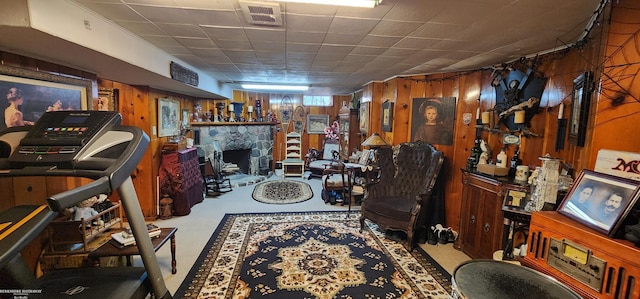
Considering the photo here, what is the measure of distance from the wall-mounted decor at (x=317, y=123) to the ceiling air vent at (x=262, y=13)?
5701 millimetres

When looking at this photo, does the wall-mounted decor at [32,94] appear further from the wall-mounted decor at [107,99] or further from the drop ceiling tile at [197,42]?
the wall-mounted decor at [107,99]

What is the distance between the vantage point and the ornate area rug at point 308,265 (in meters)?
2.39

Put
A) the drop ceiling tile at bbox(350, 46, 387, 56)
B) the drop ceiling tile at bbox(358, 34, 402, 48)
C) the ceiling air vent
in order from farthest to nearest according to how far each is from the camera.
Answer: the drop ceiling tile at bbox(350, 46, 387, 56) → the drop ceiling tile at bbox(358, 34, 402, 48) → the ceiling air vent

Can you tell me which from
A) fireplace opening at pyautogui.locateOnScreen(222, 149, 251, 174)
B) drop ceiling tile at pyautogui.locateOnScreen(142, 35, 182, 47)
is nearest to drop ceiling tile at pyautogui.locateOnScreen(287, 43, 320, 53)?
drop ceiling tile at pyautogui.locateOnScreen(142, 35, 182, 47)

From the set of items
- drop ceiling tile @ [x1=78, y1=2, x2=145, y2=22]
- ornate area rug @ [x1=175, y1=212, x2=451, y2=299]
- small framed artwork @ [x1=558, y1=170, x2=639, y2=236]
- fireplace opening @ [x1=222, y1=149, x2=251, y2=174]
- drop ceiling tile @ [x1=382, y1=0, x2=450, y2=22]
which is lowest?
ornate area rug @ [x1=175, y1=212, x2=451, y2=299]

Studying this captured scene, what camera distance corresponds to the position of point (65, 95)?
2258 mm

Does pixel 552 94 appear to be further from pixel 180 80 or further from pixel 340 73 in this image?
pixel 180 80

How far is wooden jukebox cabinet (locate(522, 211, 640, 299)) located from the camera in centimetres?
112

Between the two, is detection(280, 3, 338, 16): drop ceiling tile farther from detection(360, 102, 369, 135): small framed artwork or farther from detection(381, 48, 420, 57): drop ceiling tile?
detection(360, 102, 369, 135): small framed artwork

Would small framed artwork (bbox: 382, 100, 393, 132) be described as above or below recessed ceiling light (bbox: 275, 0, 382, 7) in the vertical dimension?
below

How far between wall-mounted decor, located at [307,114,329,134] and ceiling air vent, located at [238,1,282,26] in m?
5.70

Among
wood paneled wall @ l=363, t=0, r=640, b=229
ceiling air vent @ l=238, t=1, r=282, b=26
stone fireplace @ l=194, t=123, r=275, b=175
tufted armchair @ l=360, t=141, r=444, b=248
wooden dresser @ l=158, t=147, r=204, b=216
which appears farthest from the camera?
stone fireplace @ l=194, t=123, r=275, b=175

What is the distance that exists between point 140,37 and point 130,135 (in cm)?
165

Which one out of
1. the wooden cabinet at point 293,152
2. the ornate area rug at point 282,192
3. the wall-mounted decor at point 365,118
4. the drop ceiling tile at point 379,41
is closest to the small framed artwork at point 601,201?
the drop ceiling tile at point 379,41
